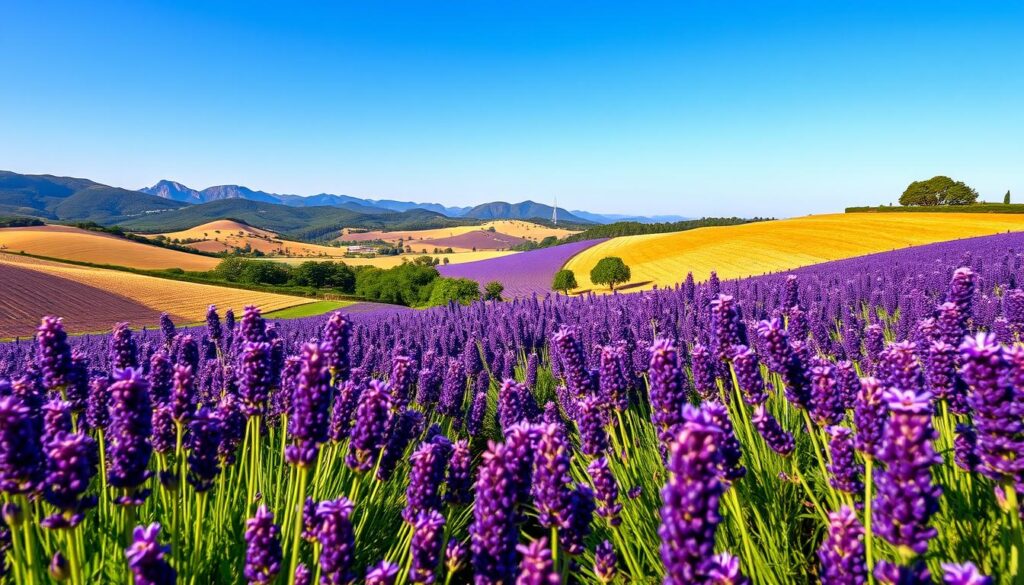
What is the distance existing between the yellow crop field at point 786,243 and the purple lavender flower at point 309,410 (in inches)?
1471

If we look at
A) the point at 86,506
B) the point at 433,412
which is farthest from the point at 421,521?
the point at 433,412

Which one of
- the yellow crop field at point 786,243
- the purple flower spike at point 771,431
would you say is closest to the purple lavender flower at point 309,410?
the purple flower spike at point 771,431

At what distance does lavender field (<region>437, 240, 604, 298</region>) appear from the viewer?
5373 centimetres

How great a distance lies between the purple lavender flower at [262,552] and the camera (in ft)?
6.44

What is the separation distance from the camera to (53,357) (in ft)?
9.84

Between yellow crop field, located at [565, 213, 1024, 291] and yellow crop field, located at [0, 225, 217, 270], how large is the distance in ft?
209

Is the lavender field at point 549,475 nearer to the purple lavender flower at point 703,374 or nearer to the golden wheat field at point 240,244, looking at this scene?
the purple lavender flower at point 703,374

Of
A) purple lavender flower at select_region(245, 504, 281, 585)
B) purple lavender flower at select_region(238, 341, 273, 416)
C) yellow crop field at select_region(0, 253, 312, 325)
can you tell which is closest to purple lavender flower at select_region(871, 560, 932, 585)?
purple lavender flower at select_region(245, 504, 281, 585)

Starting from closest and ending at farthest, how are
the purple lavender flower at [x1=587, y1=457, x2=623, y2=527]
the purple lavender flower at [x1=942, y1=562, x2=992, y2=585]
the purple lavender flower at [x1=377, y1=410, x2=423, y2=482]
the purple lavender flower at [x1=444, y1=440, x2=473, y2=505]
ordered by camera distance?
the purple lavender flower at [x1=942, y1=562, x2=992, y2=585] < the purple lavender flower at [x1=587, y1=457, x2=623, y2=527] < the purple lavender flower at [x1=444, y1=440, x2=473, y2=505] < the purple lavender flower at [x1=377, y1=410, x2=423, y2=482]

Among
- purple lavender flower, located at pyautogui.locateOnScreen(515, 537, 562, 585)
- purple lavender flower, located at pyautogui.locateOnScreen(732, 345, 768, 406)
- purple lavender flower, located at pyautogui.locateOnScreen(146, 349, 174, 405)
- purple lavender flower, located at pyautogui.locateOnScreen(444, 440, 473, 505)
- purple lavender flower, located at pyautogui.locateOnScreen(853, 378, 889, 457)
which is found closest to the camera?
purple lavender flower, located at pyautogui.locateOnScreen(515, 537, 562, 585)

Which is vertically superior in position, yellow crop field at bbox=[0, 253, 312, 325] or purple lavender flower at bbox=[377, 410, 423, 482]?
purple lavender flower at bbox=[377, 410, 423, 482]

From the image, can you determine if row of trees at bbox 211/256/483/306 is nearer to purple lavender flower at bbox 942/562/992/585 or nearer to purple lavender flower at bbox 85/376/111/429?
purple lavender flower at bbox 85/376/111/429

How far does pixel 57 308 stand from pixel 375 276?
32.8 metres

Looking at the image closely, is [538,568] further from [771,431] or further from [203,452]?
[203,452]
